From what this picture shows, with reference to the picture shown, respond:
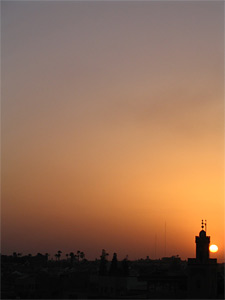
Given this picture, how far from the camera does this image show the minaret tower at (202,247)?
144 ft

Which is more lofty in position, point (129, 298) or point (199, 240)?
point (199, 240)

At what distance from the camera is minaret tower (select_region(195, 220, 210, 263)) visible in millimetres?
43844

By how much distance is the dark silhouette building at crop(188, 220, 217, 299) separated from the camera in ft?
141

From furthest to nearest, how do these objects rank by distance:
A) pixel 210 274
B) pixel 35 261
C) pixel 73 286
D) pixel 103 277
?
pixel 35 261, pixel 73 286, pixel 103 277, pixel 210 274

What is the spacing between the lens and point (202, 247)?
44.3 metres

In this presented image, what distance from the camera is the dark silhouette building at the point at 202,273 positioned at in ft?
141

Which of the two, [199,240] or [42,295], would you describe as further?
[42,295]

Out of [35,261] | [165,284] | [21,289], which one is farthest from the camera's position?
[35,261]

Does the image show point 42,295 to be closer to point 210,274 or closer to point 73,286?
point 73,286

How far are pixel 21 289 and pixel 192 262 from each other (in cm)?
2512

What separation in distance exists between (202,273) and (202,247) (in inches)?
69.2

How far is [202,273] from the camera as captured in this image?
4375cm

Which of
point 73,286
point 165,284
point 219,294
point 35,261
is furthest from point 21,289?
point 35,261

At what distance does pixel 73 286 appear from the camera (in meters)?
57.7
